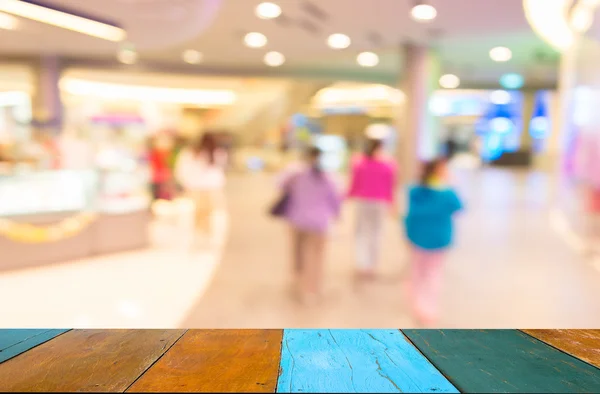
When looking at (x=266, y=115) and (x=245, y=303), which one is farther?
(x=266, y=115)

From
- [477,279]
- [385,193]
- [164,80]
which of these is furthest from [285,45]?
[164,80]

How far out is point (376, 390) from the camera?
1.41 m

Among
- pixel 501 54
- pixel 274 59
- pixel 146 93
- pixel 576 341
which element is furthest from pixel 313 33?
pixel 146 93

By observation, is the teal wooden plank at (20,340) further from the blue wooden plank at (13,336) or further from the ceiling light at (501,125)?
the ceiling light at (501,125)

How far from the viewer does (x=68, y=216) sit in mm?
6152

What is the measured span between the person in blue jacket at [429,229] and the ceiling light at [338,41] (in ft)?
20.3

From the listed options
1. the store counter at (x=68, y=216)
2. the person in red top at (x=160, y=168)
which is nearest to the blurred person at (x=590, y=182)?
the store counter at (x=68, y=216)

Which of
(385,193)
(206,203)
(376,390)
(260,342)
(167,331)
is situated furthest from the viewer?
(206,203)

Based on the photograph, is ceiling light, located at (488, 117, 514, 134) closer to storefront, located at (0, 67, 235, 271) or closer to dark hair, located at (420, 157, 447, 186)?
storefront, located at (0, 67, 235, 271)

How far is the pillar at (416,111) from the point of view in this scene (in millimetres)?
11105

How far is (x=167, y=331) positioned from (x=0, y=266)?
4420 mm

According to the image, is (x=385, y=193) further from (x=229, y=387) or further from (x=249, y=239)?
(x=229, y=387)

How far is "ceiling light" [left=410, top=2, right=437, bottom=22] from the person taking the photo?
22.7 feet

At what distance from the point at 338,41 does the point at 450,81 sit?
332 inches
